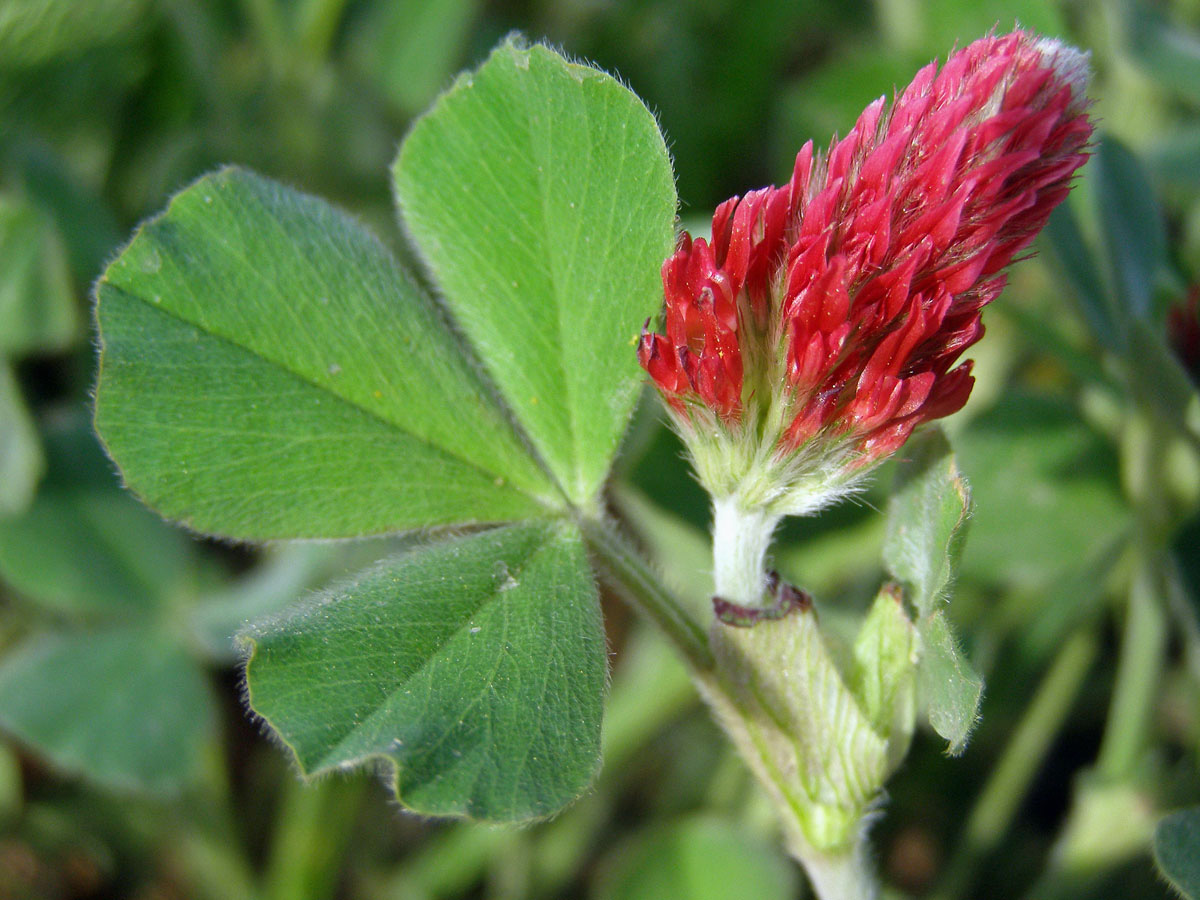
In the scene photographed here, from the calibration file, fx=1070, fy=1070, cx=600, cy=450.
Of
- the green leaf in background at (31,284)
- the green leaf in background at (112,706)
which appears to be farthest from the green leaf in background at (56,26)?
the green leaf in background at (112,706)

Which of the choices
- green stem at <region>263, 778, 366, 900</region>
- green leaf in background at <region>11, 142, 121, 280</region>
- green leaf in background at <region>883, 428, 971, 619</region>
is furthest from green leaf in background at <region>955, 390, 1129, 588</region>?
green leaf in background at <region>11, 142, 121, 280</region>

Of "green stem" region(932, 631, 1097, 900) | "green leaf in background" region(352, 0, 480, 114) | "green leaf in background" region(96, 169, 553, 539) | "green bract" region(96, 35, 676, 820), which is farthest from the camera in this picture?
"green leaf in background" region(352, 0, 480, 114)

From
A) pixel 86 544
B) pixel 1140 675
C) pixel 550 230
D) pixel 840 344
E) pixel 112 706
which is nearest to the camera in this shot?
pixel 840 344

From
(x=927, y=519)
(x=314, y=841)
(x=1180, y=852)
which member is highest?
(x=927, y=519)

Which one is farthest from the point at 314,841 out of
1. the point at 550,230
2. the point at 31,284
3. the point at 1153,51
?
the point at 1153,51

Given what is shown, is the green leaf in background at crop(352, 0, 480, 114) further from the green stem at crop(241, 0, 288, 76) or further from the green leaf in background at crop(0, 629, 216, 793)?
the green leaf in background at crop(0, 629, 216, 793)

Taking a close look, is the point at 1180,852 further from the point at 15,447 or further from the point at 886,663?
the point at 15,447

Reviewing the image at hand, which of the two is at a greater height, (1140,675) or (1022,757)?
(1140,675)
